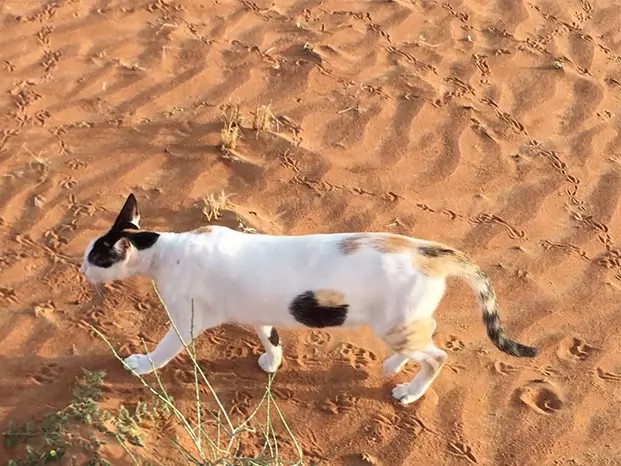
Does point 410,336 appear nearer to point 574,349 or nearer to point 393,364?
point 393,364

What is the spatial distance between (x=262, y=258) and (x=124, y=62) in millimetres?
3327

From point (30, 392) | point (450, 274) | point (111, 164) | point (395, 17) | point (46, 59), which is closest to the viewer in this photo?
point (450, 274)

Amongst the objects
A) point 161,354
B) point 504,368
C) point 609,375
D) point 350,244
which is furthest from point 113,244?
point 609,375

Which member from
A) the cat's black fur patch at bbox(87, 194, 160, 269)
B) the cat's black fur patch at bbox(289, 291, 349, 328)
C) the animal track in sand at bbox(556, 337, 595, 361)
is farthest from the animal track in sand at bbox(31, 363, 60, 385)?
the animal track in sand at bbox(556, 337, 595, 361)

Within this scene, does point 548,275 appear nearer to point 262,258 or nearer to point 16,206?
point 262,258

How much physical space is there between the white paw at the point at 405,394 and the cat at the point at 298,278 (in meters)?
0.29

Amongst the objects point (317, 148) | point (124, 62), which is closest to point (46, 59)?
point (124, 62)

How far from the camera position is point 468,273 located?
163 inches

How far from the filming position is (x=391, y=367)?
4695mm

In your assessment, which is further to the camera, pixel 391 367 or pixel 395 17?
pixel 395 17

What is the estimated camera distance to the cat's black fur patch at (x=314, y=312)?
403 cm

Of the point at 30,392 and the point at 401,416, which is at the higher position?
the point at 401,416

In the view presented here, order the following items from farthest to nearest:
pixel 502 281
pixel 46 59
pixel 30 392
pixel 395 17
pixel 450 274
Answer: pixel 395 17
pixel 46 59
pixel 502 281
pixel 30 392
pixel 450 274

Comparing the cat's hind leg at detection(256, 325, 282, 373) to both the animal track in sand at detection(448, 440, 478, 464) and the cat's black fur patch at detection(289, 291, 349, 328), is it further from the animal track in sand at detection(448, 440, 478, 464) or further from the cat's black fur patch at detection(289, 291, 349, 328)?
the animal track in sand at detection(448, 440, 478, 464)
